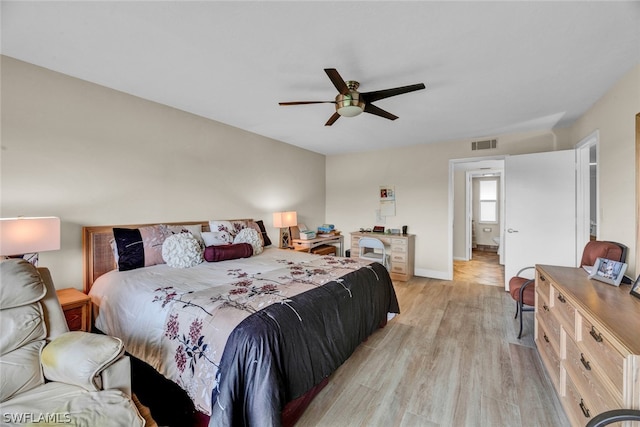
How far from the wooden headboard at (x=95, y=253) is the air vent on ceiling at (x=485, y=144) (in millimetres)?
5125

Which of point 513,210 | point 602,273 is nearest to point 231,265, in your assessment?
point 602,273

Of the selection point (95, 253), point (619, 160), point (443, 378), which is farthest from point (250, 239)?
point (619, 160)

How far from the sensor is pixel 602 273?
6.05 ft

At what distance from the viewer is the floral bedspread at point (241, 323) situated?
1305mm

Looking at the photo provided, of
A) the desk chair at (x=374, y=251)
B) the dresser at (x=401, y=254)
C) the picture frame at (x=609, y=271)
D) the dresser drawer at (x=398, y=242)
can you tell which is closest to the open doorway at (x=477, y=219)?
Result: the dresser at (x=401, y=254)

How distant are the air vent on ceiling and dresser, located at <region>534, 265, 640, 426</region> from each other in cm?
269

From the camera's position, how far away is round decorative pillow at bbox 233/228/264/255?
316 centimetres

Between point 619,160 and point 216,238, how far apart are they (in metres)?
3.96

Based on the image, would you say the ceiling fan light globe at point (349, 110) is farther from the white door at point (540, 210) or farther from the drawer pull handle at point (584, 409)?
the white door at point (540, 210)

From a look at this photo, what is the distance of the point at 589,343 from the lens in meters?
1.32

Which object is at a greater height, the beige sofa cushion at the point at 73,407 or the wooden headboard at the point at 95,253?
the wooden headboard at the point at 95,253

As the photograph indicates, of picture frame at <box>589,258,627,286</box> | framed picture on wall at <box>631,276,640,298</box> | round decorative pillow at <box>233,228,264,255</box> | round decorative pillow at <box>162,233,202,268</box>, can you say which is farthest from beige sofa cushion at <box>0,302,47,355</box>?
picture frame at <box>589,258,627,286</box>

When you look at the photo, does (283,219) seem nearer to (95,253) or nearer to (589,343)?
(95,253)

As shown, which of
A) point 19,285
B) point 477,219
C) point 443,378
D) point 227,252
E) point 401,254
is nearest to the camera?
point 19,285
